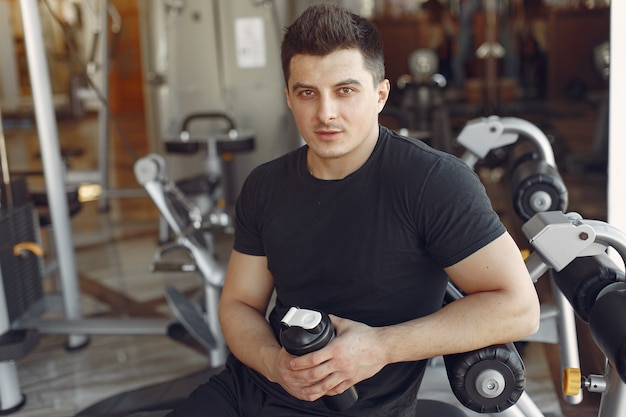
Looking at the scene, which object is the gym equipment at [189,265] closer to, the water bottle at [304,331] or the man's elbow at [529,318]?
the water bottle at [304,331]

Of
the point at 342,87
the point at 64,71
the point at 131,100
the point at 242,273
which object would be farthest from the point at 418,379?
the point at 64,71

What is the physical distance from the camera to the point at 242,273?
1.41m

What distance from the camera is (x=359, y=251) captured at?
1.23 metres

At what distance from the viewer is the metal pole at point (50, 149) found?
7.94 ft

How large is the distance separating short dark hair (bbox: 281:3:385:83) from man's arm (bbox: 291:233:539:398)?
39 centimetres

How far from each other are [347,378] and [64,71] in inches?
443

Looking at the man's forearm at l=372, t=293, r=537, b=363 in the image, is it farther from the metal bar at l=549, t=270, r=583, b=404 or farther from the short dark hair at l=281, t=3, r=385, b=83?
the metal bar at l=549, t=270, r=583, b=404

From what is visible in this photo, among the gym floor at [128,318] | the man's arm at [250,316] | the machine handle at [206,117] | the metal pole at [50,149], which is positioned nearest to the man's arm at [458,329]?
the man's arm at [250,316]

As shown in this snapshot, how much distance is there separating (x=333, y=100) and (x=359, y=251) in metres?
0.26

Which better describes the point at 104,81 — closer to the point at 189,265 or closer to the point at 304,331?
the point at 189,265

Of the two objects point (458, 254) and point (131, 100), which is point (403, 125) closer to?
point (458, 254)

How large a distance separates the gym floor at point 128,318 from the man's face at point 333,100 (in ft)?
4.15

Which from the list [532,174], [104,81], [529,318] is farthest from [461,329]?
[104,81]

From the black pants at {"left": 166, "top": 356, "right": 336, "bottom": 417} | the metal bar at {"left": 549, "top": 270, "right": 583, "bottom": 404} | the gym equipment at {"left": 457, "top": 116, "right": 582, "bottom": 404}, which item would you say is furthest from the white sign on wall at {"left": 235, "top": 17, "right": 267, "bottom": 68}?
the black pants at {"left": 166, "top": 356, "right": 336, "bottom": 417}
